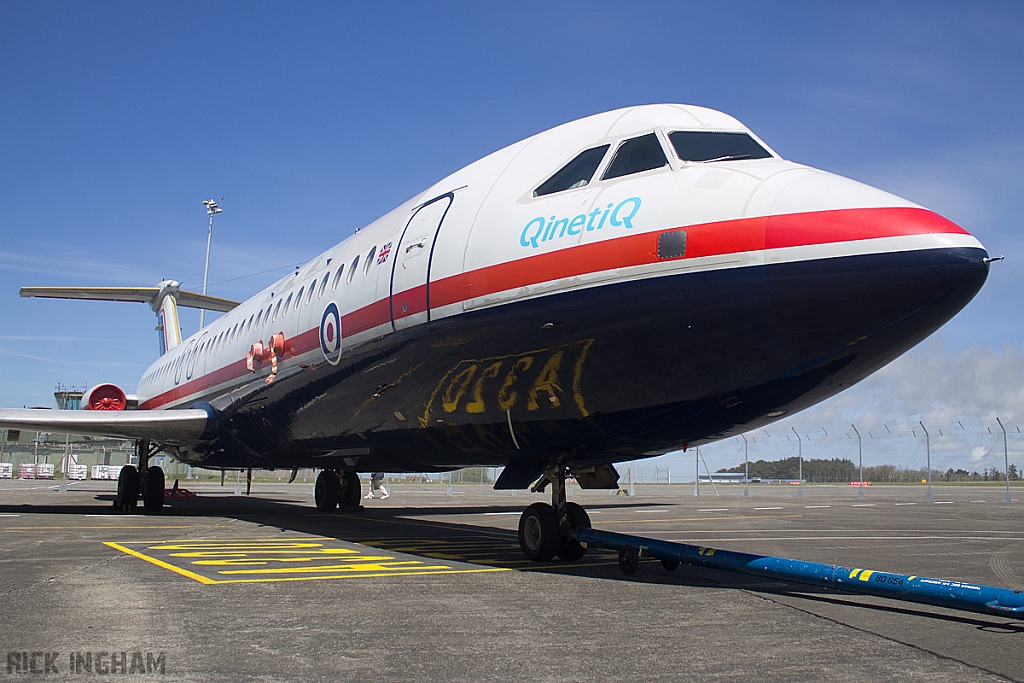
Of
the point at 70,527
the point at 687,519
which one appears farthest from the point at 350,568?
the point at 687,519

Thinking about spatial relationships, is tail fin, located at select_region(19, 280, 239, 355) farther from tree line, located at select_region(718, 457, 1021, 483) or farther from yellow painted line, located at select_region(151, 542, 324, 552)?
tree line, located at select_region(718, 457, 1021, 483)

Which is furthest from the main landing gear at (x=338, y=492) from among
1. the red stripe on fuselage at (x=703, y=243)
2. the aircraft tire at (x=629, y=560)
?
the aircraft tire at (x=629, y=560)

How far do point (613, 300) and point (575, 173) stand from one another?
1.63 meters

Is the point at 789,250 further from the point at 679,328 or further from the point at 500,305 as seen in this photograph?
the point at 500,305

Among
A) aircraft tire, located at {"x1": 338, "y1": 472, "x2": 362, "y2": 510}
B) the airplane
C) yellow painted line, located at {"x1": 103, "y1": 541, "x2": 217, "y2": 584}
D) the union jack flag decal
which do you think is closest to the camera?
the airplane

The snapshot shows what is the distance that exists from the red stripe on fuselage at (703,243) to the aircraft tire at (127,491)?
12.8 meters

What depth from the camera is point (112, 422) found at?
16.4 m

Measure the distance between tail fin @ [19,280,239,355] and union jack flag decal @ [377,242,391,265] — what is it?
20.5m

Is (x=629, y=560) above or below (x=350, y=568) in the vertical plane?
above

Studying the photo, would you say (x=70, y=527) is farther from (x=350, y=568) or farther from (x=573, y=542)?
(x=573, y=542)

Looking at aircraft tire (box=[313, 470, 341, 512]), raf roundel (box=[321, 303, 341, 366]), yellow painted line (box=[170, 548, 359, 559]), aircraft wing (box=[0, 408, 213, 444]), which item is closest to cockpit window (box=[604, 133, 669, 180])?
raf roundel (box=[321, 303, 341, 366])

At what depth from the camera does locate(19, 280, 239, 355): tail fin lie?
28.1 meters

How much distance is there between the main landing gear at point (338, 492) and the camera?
19.8 metres

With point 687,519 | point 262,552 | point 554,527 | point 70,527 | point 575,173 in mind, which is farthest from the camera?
point 687,519
